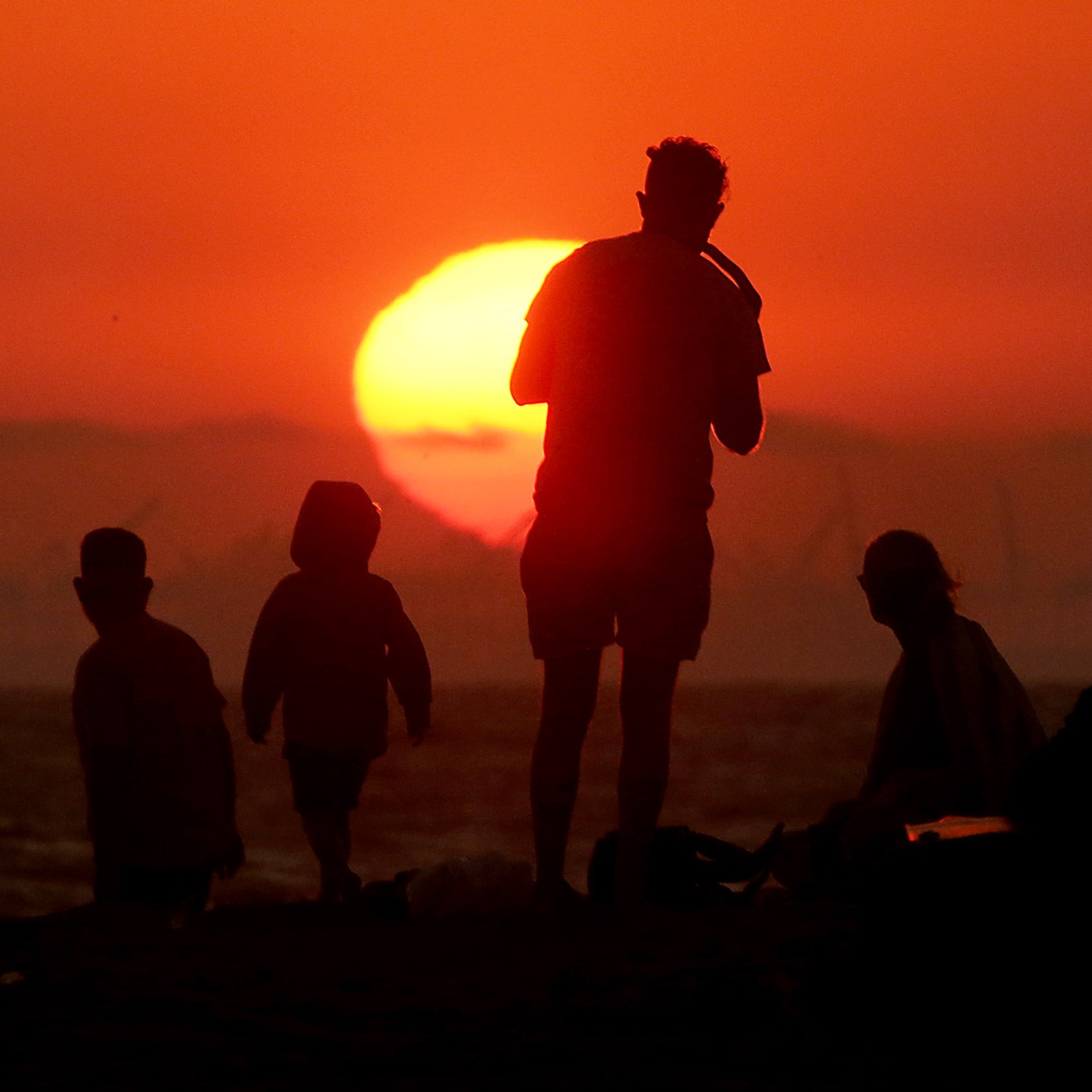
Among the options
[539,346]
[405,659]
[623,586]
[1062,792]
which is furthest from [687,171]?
[1062,792]

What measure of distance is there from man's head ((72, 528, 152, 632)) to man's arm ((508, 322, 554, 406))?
1.73 m

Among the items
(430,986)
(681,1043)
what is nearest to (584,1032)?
(681,1043)

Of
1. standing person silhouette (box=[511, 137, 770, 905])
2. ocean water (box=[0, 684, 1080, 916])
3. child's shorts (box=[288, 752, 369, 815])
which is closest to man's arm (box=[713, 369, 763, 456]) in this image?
standing person silhouette (box=[511, 137, 770, 905])

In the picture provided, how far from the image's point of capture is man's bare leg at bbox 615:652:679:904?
568 centimetres

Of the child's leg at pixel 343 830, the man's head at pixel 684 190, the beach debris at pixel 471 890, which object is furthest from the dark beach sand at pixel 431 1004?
the man's head at pixel 684 190

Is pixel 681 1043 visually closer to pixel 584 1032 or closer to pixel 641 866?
pixel 584 1032

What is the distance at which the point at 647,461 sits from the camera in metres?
5.62

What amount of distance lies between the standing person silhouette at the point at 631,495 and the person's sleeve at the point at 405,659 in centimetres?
128

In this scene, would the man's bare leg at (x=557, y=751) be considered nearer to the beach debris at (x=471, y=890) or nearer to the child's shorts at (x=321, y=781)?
the beach debris at (x=471, y=890)

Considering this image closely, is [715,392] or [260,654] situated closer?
[715,392]

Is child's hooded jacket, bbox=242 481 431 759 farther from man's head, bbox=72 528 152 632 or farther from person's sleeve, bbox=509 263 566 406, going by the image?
person's sleeve, bbox=509 263 566 406

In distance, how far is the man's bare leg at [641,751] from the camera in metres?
5.68

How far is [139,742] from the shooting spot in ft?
22.2

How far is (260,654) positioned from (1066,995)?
3.91 metres
